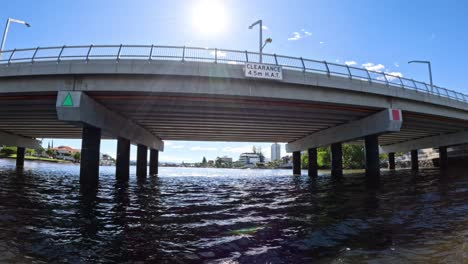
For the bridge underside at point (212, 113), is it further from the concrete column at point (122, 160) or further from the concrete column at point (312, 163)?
the concrete column at point (312, 163)

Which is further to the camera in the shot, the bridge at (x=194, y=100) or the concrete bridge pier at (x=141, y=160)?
the concrete bridge pier at (x=141, y=160)

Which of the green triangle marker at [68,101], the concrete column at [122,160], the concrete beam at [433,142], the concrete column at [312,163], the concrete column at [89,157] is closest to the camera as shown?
the green triangle marker at [68,101]

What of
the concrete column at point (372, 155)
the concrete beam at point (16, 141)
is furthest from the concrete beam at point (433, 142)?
the concrete beam at point (16, 141)

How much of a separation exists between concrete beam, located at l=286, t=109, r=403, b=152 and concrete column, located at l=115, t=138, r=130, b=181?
A: 79.3 feet

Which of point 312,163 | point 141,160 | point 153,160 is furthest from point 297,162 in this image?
point 141,160

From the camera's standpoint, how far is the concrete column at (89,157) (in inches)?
862

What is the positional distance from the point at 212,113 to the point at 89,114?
1077 centimetres

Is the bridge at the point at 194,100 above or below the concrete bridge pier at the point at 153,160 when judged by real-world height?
above

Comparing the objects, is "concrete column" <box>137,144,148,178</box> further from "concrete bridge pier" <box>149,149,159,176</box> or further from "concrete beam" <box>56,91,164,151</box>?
"concrete beam" <box>56,91,164,151</box>

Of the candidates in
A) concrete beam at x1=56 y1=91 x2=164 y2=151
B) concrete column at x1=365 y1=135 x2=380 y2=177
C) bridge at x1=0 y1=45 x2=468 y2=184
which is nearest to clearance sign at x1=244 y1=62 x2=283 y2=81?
bridge at x1=0 y1=45 x2=468 y2=184

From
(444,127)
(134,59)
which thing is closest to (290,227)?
(134,59)

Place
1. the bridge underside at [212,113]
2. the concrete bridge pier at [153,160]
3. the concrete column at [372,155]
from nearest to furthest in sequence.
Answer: the bridge underside at [212,113], the concrete column at [372,155], the concrete bridge pier at [153,160]

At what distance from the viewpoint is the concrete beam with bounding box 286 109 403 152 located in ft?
83.3

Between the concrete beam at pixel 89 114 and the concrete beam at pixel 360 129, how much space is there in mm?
23423
